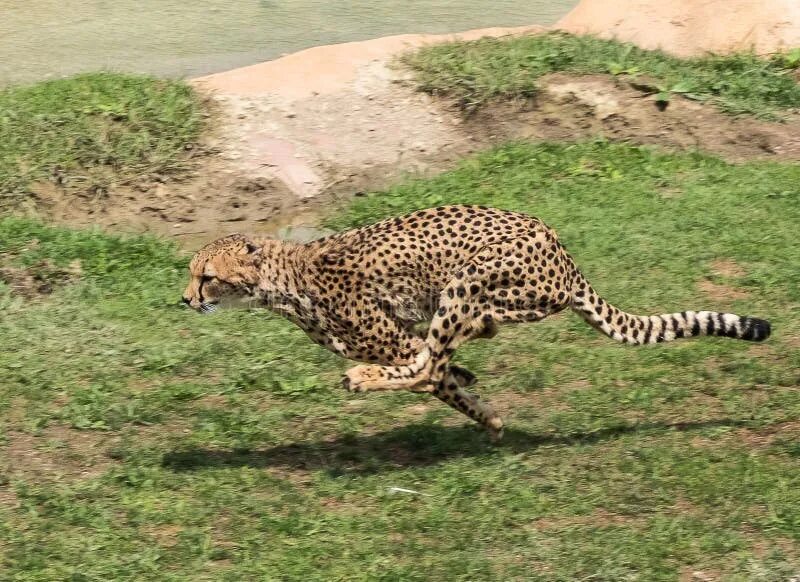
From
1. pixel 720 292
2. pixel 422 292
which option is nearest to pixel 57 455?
pixel 422 292

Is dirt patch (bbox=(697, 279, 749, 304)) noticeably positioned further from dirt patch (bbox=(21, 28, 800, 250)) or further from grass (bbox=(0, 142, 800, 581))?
dirt patch (bbox=(21, 28, 800, 250))

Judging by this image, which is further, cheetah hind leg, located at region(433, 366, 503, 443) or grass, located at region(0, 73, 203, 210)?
grass, located at region(0, 73, 203, 210)

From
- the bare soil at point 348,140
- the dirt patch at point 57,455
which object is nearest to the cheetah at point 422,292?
the dirt patch at point 57,455

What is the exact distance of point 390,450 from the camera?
650cm

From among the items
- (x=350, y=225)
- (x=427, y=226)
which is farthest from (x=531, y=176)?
(x=427, y=226)

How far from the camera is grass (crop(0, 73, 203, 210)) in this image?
9.12m

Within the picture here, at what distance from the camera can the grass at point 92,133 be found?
29.9 feet

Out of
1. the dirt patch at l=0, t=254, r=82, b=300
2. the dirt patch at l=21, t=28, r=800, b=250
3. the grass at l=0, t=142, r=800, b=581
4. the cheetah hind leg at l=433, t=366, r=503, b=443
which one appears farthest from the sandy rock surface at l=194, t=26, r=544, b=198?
the cheetah hind leg at l=433, t=366, r=503, b=443

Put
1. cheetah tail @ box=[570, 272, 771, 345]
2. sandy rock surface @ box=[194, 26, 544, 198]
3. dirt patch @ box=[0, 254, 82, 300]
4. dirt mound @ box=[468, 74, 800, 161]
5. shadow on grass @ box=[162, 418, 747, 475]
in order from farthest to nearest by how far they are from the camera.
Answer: dirt mound @ box=[468, 74, 800, 161]
sandy rock surface @ box=[194, 26, 544, 198]
dirt patch @ box=[0, 254, 82, 300]
shadow on grass @ box=[162, 418, 747, 475]
cheetah tail @ box=[570, 272, 771, 345]

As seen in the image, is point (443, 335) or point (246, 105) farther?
point (246, 105)

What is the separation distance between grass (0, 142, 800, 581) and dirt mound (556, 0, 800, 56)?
2235 millimetres

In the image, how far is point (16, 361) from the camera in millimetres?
7359

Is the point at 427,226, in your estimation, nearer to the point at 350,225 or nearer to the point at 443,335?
the point at 443,335

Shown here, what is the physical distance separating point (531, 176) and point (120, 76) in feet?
9.28
